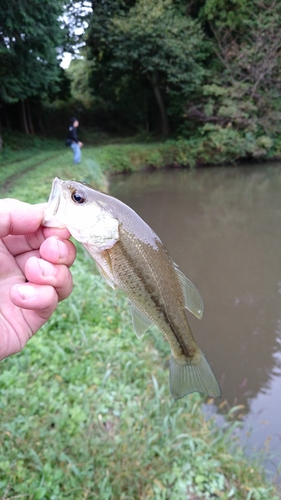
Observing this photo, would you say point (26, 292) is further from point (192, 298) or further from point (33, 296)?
point (192, 298)

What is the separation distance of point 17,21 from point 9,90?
4133 mm

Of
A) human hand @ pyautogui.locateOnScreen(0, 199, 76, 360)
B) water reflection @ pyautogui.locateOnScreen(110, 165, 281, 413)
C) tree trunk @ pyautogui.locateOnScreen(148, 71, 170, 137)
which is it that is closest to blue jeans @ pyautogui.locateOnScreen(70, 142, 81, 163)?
water reflection @ pyautogui.locateOnScreen(110, 165, 281, 413)

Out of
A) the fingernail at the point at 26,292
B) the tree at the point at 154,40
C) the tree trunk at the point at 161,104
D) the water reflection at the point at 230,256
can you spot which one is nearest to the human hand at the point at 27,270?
the fingernail at the point at 26,292

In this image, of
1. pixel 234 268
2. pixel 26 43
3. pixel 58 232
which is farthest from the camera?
pixel 26 43

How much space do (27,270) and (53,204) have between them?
1.12ft

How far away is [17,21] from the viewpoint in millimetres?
12375

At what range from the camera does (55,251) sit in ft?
5.68

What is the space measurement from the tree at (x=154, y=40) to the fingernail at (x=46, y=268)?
824 inches

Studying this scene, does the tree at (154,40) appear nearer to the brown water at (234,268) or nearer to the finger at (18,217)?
the brown water at (234,268)

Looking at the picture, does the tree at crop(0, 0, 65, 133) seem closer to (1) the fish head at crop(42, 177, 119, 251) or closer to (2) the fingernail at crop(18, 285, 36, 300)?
(1) the fish head at crop(42, 177, 119, 251)

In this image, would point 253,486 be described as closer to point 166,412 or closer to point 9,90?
point 166,412

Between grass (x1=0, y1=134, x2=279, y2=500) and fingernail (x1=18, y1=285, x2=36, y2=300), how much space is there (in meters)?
1.76

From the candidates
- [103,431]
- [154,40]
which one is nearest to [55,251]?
[103,431]

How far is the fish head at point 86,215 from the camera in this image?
162cm
